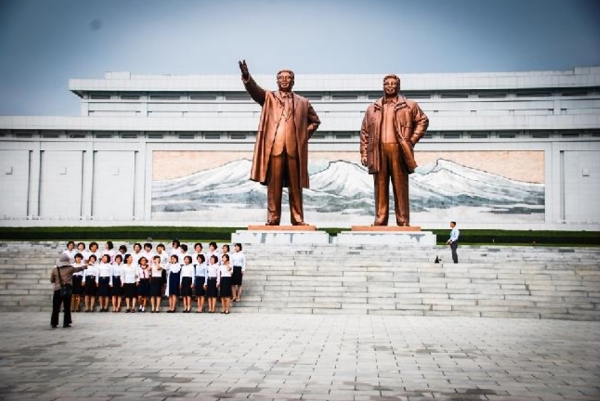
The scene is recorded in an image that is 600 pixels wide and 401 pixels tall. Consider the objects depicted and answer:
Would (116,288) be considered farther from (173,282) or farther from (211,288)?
(211,288)

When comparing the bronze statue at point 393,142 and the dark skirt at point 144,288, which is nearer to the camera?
the dark skirt at point 144,288

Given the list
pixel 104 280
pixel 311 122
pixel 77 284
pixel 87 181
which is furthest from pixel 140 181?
pixel 104 280

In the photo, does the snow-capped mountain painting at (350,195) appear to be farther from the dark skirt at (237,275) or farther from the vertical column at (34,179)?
the dark skirt at (237,275)

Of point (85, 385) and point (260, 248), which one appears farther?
point (260, 248)

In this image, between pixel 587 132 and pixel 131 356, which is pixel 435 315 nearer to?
pixel 131 356

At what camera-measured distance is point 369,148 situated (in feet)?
43.9

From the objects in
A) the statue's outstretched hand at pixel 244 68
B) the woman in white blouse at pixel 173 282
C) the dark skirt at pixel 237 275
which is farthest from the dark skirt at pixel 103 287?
the statue's outstretched hand at pixel 244 68

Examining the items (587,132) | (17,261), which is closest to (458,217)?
(587,132)

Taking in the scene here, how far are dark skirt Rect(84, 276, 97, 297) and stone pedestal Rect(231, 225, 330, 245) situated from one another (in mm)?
3553

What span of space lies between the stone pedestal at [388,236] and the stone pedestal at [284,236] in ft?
1.94

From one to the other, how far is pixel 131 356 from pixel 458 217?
20.4m

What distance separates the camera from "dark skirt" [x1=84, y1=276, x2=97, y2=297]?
10035mm

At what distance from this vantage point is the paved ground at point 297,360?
4.53m

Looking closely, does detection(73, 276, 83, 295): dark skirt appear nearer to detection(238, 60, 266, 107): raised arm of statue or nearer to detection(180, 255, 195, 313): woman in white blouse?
detection(180, 255, 195, 313): woman in white blouse
